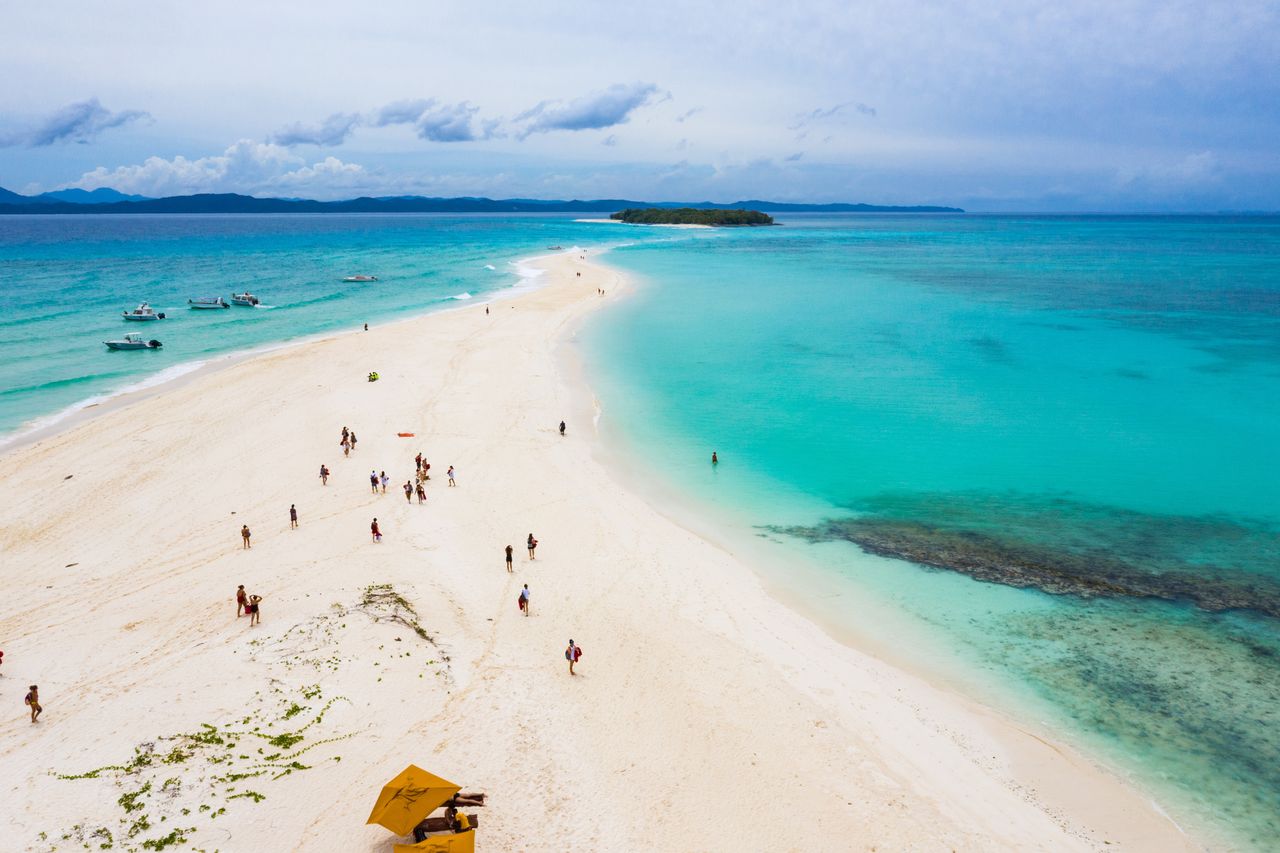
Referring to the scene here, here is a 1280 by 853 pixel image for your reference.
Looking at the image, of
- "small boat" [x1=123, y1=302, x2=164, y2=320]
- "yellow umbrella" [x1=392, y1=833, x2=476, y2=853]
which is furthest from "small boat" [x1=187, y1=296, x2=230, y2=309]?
"yellow umbrella" [x1=392, y1=833, x2=476, y2=853]

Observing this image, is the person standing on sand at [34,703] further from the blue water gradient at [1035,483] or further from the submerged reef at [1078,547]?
the submerged reef at [1078,547]

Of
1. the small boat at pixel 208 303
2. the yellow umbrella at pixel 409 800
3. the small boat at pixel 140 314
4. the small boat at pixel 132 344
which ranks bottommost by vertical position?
the yellow umbrella at pixel 409 800

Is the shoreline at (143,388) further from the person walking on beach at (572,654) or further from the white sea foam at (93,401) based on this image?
the person walking on beach at (572,654)

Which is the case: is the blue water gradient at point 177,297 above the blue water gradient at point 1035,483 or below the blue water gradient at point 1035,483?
above

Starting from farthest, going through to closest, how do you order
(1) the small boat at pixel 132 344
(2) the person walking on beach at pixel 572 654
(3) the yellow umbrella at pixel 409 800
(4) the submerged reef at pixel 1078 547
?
(1) the small boat at pixel 132 344
(4) the submerged reef at pixel 1078 547
(2) the person walking on beach at pixel 572 654
(3) the yellow umbrella at pixel 409 800

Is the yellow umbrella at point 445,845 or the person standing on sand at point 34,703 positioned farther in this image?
the person standing on sand at point 34,703

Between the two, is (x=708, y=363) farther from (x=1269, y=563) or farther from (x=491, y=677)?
(x=491, y=677)

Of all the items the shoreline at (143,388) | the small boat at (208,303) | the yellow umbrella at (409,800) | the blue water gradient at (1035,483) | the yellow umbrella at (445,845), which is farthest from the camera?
the small boat at (208,303)

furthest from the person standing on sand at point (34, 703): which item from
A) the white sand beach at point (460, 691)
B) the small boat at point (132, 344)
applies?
the small boat at point (132, 344)
